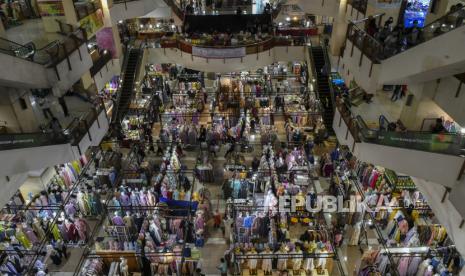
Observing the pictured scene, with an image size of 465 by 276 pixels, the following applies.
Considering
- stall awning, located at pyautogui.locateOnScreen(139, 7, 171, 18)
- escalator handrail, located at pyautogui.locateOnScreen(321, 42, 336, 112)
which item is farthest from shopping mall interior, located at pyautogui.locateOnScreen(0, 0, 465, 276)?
stall awning, located at pyautogui.locateOnScreen(139, 7, 171, 18)

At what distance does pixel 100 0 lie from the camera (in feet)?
58.1

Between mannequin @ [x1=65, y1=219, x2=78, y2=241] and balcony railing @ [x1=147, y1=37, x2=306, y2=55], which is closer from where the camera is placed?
mannequin @ [x1=65, y1=219, x2=78, y2=241]

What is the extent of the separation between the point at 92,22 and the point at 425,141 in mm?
14512

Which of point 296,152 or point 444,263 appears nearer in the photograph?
point 444,263

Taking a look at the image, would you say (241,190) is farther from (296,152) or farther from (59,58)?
(59,58)

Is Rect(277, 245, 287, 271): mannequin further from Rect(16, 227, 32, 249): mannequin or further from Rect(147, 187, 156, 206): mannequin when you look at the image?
Rect(16, 227, 32, 249): mannequin

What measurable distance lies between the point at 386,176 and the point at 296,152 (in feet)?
12.6

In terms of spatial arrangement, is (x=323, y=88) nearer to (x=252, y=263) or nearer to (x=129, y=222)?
(x=252, y=263)

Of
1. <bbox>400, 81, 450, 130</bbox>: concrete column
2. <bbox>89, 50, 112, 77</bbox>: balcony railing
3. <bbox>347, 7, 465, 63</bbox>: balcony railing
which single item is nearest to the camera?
<bbox>347, 7, 465, 63</bbox>: balcony railing

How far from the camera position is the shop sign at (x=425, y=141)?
7.87m

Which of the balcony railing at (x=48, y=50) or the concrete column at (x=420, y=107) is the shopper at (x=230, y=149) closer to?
the concrete column at (x=420, y=107)

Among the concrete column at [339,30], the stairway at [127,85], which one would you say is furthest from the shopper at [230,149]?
the concrete column at [339,30]

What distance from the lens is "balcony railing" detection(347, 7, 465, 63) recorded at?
26.3 feet

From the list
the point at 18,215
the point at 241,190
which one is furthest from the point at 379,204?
the point at 18,215
